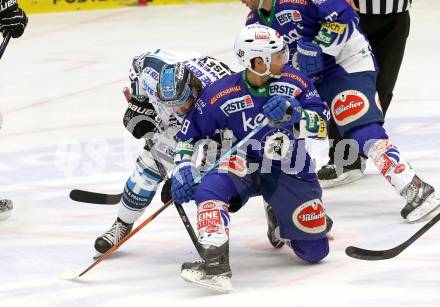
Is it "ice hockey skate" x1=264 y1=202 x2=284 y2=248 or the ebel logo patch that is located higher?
the ebel logo patch

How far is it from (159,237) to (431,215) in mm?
1229

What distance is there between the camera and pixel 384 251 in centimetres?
511

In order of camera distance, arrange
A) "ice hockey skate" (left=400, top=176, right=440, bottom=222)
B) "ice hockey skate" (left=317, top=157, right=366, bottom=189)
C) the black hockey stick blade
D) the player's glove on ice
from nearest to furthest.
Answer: "ice hockey skate" (left=400, top=176, right=440, bottom=222) < the black hockey stick blade < the player's glove on ice < "ice hockey skate" (left=317, top=157, right=366, bottom=189)

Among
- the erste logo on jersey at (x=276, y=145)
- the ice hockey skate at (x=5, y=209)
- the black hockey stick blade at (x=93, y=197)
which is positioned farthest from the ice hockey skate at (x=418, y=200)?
the ice hockey skate at (x=5, y=209)

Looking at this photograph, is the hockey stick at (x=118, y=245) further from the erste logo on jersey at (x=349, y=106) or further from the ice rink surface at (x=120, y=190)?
the erste logo on jersey at (x=349, y=106)

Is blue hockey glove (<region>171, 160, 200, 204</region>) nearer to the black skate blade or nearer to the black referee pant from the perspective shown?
the black skate blade

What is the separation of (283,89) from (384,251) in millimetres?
761

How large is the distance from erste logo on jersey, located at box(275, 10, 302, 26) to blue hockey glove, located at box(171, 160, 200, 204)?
1.15 metres

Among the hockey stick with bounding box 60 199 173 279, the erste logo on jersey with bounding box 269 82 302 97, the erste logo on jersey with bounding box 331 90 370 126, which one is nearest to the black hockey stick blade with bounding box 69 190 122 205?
the hockey stick with bounding box 60 199 173 279

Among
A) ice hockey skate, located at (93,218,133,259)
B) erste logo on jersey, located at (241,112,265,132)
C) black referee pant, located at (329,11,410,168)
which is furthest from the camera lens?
black referee pant, located at (329,11,410,168)

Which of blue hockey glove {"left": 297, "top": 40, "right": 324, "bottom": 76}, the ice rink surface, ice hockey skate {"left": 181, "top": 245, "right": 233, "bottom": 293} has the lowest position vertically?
the ice rink surface

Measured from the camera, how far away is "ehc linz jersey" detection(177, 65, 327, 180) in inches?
199

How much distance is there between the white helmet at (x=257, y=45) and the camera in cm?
502

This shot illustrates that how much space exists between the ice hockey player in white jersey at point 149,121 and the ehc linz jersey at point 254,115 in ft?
0.59
